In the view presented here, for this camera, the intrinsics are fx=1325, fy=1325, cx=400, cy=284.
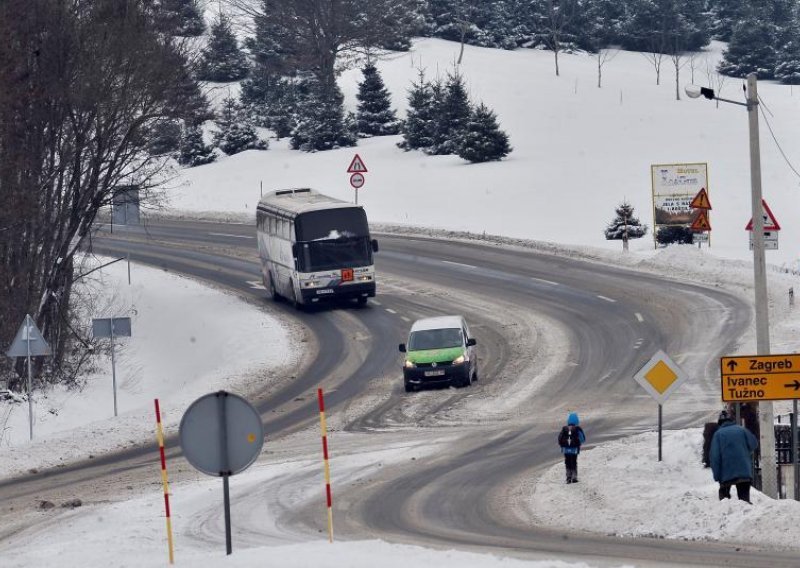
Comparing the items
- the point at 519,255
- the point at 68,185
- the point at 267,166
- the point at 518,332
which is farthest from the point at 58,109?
the point at 267,166

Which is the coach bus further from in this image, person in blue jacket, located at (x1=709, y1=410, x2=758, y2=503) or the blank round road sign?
the blank round road sign

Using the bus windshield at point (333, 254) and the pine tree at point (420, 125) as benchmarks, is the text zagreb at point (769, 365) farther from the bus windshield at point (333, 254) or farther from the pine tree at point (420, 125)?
the pine tree at point (420, 125)

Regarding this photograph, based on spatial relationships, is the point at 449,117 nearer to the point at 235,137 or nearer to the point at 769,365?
the point at 235,137

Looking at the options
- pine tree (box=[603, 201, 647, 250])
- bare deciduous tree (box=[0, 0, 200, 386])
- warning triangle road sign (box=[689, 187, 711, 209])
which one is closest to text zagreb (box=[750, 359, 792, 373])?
bare deciduous tree (box=[0, 0, 200, 386])

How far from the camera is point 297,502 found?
1867cm

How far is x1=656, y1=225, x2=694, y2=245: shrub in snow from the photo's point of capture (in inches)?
1859

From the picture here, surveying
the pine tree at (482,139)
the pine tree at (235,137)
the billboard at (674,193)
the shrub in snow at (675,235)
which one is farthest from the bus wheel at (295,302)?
the pine tree at (235,137)

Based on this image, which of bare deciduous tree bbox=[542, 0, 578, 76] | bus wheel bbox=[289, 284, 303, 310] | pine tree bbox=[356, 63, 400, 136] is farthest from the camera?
bare deciduous tree bbox=[542, 0, 578, 76]

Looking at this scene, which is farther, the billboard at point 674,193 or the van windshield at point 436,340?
the billboard at point 674,193

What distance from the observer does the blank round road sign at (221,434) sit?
1090 centimetres

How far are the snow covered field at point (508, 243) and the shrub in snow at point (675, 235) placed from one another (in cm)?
86

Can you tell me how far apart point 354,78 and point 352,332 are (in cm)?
5373

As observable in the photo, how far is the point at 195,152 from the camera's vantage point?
74.2 metres

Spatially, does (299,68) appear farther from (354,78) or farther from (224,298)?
(224,298)
